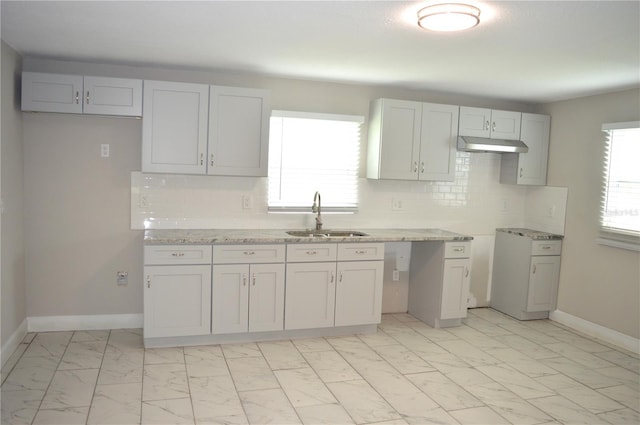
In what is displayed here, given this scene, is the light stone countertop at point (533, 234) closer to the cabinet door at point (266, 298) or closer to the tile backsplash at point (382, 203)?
the tile backsplash at point (382, 203)

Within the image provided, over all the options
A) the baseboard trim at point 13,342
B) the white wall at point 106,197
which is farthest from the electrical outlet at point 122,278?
the baseboard trim at point 13,342

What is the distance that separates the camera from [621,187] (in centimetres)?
457

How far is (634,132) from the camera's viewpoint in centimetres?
447

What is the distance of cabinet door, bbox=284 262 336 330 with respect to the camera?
4.27 metres

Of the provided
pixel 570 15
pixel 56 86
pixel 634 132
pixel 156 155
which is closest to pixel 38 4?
pixel 56 86

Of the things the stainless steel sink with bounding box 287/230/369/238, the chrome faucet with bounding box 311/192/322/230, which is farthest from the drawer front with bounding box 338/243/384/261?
the chrome faucet with bounding box 311/192/322/230

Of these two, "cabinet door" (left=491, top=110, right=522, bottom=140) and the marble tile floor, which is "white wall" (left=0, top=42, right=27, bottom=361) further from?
"cabinet door" (left=491, top=110, right=522, bottom=140)

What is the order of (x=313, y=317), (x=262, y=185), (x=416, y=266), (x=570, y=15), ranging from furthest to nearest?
(x=416, y=266)
(x=262, y=185)
(x=313, y=317)
(x=570, y=15)

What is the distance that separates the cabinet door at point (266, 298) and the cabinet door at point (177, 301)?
36 cm

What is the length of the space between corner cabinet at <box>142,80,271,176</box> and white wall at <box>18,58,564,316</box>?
1.06 ft

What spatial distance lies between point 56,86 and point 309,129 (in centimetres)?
213

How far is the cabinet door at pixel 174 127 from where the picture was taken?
13.4ft

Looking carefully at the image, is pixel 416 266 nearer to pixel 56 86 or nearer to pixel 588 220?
pixel 588 220

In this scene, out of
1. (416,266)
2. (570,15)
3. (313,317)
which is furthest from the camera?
(416,266)
